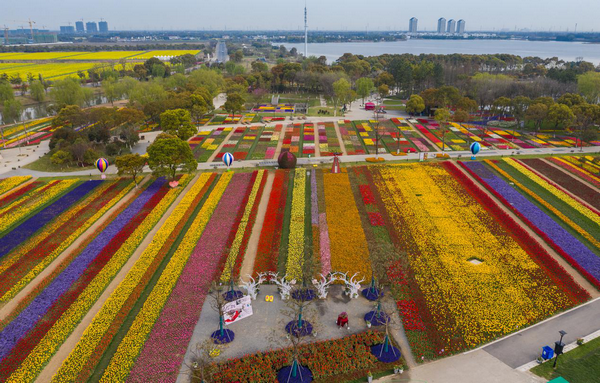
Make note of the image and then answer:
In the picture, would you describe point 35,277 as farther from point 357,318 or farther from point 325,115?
point 325,115

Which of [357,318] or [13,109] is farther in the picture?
[13,109]

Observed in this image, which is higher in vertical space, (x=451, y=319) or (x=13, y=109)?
(x=13, y=109)

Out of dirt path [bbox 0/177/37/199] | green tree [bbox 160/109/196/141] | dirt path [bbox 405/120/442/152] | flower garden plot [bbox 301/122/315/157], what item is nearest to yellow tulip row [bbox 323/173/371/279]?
flower garden plot [bbox 301/122/315/157]

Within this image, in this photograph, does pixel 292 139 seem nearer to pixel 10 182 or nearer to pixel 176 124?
pixel 176 124

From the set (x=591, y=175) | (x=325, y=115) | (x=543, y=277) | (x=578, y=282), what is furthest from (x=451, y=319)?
(x=325, y=115)

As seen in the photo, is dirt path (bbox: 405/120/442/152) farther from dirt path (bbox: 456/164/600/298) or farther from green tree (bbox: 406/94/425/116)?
dirt path (bbox: 456/164/600/298)

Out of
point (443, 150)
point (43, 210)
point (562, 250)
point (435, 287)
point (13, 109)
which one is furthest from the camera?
point (13, 109)
